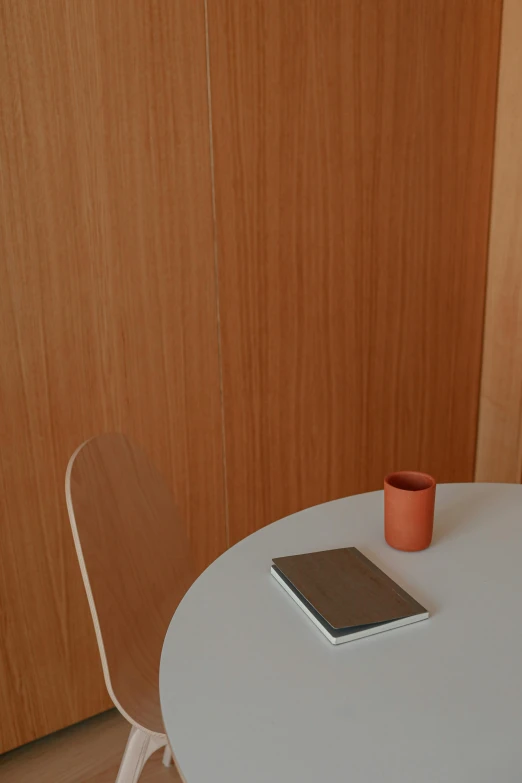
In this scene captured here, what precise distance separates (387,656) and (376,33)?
1711 millimetres

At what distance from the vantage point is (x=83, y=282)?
1596 millimetres

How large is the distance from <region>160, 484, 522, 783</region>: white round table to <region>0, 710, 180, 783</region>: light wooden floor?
3.00 ft

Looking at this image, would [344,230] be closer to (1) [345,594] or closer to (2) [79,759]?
(1) [345,594]

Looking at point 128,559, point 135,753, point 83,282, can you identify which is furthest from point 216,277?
point 135,753

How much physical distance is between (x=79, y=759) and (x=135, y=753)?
71 centimetres

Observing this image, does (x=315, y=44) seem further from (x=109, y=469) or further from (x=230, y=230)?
(x=109, y=469)

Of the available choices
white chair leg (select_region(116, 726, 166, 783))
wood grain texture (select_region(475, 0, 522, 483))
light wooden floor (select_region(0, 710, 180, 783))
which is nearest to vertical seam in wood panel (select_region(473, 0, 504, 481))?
wood grain texture (select_region(475, 0, 522, 483))

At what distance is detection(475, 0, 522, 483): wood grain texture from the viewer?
87.6 inches

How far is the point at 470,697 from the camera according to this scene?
74 centimetres

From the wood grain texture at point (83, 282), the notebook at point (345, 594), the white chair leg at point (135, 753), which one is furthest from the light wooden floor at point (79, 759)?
the notebook at point (345, 594)

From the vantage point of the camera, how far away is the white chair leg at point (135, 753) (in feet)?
3.59

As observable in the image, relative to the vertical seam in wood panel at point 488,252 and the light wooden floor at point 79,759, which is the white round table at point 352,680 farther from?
the vertical seam in wood panel at point 488,252

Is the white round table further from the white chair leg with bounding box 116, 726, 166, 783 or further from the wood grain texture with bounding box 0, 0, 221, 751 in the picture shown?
the wood grain texture with bounding box 0, 0, 221, 751

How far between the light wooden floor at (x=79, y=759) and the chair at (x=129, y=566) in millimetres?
609
